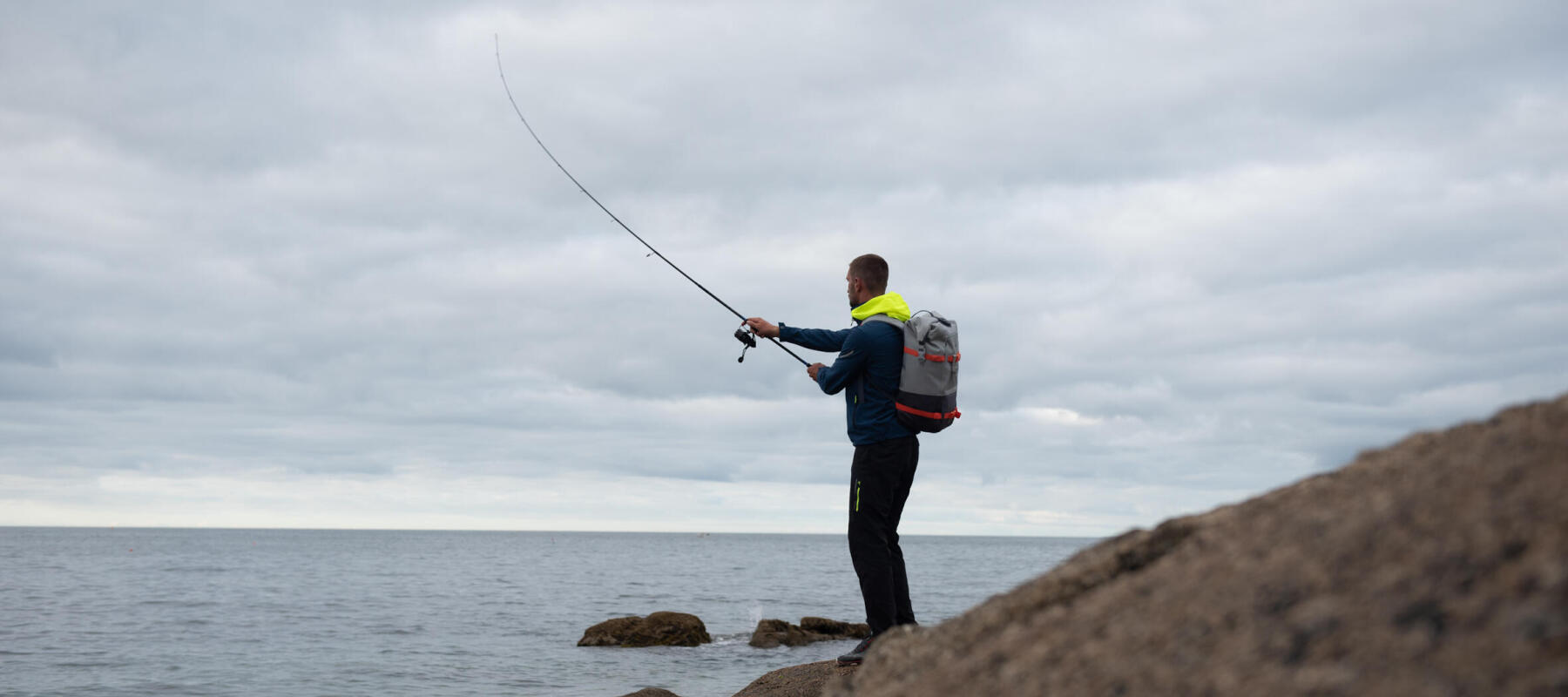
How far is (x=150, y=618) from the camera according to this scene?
26094 mm

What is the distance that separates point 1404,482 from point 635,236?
25.9 ft

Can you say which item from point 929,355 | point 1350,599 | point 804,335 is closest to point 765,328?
point 804,335

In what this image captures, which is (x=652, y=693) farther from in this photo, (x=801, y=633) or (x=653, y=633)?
(x=801, y=633)

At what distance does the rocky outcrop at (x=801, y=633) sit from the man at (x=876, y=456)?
1321cm

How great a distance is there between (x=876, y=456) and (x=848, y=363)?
588 mm

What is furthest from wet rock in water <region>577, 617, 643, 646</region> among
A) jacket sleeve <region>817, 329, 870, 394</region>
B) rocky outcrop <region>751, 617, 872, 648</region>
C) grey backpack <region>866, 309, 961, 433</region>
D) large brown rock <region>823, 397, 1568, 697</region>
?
large brown rock <region>823, 397, 1568, 697</region>

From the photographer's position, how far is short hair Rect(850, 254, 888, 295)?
6637mm

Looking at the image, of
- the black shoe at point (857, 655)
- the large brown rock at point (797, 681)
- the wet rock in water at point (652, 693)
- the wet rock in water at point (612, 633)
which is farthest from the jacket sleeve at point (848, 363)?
the wet rock in water at point (612, 633)

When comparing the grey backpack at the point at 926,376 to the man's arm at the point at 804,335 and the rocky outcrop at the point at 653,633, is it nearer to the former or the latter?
the man's arm at the point at 804,335

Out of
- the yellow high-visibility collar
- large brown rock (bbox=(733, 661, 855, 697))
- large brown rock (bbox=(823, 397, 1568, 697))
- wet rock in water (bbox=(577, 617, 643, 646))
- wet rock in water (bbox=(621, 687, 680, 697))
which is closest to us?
large brown rock (bbox=(823, 397, 1568, 697))

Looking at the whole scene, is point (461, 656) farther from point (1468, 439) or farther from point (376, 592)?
point (376, 592)

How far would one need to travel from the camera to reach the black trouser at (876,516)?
618cm

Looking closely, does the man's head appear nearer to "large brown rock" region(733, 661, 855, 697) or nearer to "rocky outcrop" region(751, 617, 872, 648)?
"large brown rock" region(733, 661, 855, 697)

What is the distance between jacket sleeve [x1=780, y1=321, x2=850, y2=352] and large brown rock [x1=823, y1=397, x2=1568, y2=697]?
3.78 metres
